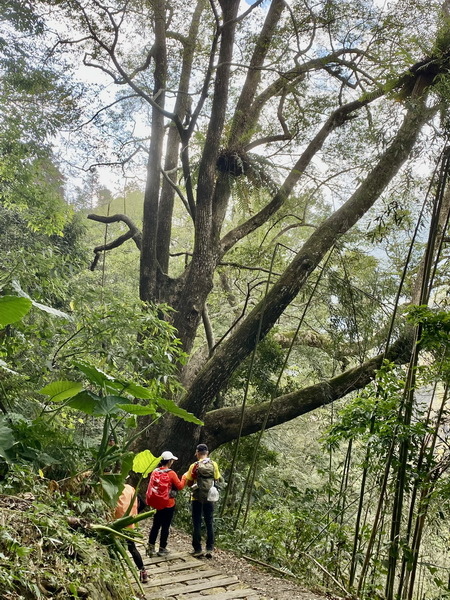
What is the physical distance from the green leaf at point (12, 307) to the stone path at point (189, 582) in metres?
2.23

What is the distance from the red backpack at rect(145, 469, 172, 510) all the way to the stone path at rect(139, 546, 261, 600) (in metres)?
0.54

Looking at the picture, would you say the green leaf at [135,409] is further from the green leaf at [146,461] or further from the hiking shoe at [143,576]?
the hiking shoe at [143,576]

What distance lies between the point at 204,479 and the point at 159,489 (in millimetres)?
564

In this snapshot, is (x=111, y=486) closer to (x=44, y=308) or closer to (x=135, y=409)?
(x=135, y=409)

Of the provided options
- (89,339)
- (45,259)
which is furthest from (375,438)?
(45,259)

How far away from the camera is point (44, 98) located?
8.90 metres

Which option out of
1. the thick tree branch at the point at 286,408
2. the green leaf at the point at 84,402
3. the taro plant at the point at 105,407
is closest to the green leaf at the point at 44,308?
the taro plant at the point at 105,407

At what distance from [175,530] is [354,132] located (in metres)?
6.84

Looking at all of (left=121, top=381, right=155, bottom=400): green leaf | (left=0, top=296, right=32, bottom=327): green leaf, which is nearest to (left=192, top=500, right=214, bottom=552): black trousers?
→ (left=121, top=381, right=155, bottom=400): green leaf

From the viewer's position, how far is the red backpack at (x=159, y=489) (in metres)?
4.86

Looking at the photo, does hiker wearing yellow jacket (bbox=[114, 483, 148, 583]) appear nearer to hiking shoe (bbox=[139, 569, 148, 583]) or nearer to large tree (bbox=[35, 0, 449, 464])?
hiking shoe (bbox=[139, 569, 148, 583])

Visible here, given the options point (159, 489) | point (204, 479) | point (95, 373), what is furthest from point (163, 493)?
point (95, 373)

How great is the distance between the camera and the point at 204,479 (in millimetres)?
5250

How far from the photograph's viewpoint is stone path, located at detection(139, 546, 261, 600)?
3.87m
